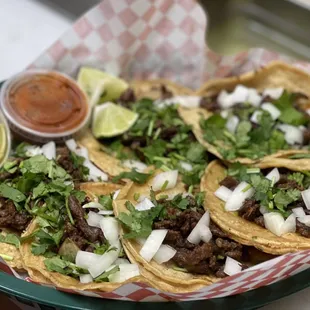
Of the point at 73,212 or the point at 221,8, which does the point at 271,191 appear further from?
the point at 221,8

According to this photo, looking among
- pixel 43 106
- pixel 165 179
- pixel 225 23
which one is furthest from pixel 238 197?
pixel 225 23

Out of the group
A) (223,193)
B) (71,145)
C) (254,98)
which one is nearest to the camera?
(223,193)

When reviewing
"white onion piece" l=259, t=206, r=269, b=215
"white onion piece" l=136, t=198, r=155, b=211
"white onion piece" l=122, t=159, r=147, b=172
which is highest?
"white onion piece" l=136, t=198, r=155, b=211

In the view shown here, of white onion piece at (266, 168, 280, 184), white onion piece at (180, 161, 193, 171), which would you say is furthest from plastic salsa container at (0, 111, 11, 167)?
white onion piece at (266, 168, 280, 184)

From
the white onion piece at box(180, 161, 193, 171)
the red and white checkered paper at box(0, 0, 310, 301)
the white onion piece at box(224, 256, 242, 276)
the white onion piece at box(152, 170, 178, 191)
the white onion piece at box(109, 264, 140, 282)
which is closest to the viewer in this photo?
the white onion piece at box(109, 264, 140, 282)

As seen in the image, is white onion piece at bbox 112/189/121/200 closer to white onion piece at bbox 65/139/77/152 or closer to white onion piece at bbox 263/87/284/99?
white onion piece at bbox 65/139/77/152

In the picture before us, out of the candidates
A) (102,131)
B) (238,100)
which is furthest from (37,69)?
(238,100)

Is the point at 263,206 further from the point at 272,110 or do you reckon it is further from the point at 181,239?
the point at 272,110

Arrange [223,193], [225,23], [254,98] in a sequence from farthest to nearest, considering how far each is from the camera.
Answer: [225,23]
[254,98]
[223,193]
